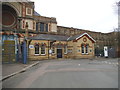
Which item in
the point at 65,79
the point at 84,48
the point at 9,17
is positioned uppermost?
the point at 9,17

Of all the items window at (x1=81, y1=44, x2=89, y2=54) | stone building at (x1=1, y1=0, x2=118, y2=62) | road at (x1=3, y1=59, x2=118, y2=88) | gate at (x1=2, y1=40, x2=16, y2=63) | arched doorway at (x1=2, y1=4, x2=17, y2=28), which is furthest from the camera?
window at (x1=81, y1=44, x2=89, y2=54)

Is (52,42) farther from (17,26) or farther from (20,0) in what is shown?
(20,0)

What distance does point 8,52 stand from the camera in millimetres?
22969

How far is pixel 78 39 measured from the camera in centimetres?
3547

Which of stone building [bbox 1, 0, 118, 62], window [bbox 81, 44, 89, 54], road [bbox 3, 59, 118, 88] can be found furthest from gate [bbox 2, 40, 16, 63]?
window [bbox 81, 44, 89, 54]

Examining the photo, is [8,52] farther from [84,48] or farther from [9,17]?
[84,48]

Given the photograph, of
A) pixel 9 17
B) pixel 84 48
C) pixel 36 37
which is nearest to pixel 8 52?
pixel 36 37

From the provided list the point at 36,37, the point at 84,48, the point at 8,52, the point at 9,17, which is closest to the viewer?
the point at 8,52

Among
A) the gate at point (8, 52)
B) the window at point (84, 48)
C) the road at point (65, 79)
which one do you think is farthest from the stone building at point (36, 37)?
the road at point (65, 79)

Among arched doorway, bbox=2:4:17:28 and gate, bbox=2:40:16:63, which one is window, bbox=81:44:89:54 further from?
gate, bbox=2:40:16:63

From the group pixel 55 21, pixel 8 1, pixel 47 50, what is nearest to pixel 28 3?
pixel 8 1

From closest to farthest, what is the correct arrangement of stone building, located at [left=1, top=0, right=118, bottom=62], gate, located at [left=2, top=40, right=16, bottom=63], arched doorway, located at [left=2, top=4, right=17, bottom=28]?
1. gate, located at [left=2, top=40, right=16, bottom=63]
2. stone building, located at [left=1, top=0, right=118, bottom=62]
3. arched doorway, located at [left=2, top=4, right=17, bottom=28]

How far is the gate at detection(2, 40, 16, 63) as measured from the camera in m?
22.3

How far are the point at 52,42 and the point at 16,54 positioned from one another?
10714 mm
